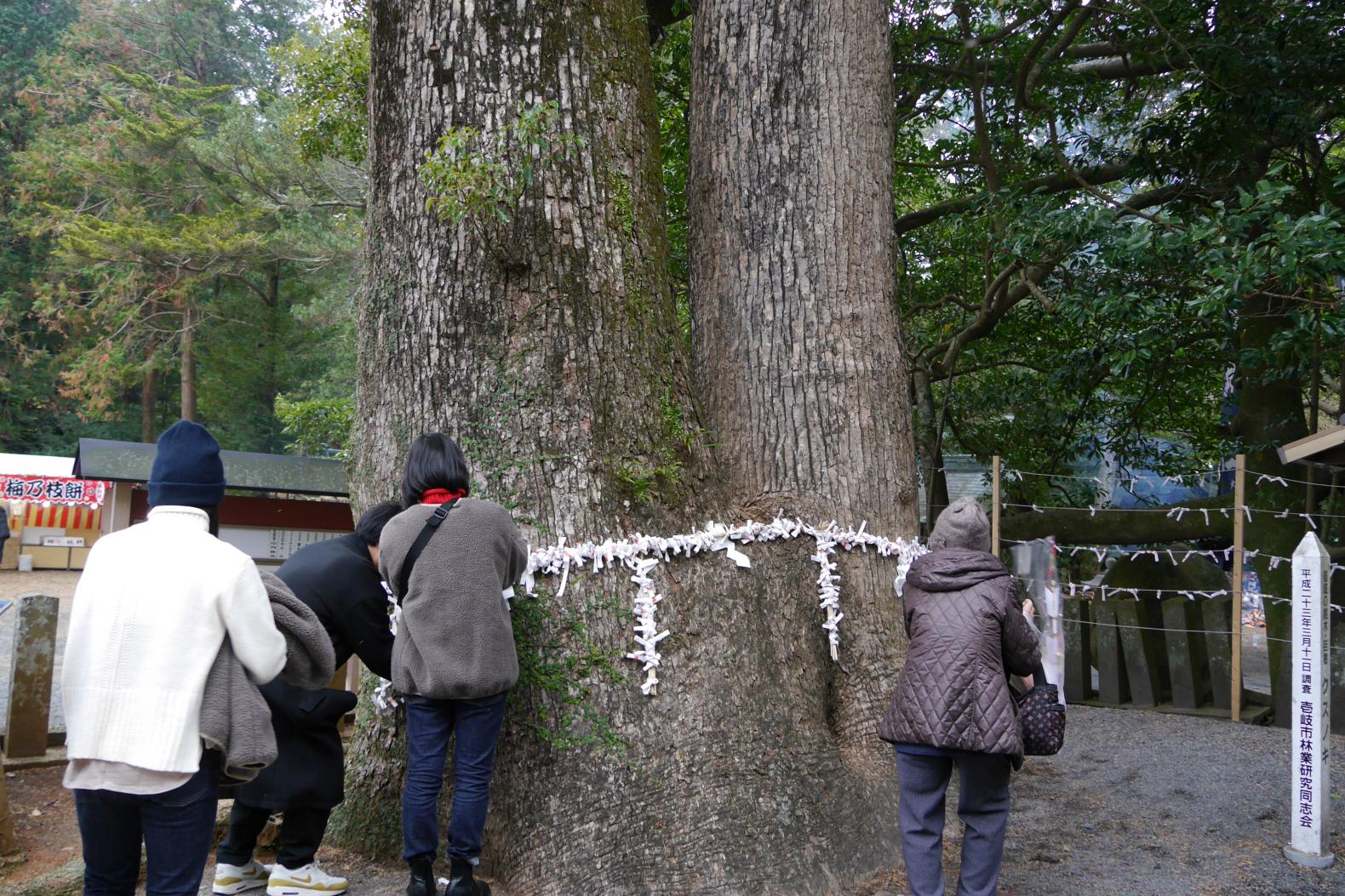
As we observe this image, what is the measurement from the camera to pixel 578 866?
133 inches

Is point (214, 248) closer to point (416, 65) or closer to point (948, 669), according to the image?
point (416, 65)

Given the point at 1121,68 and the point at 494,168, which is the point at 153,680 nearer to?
the point at 494,168

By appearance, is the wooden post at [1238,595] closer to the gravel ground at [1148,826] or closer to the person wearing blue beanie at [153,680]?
the gravel ground at [1148,826]

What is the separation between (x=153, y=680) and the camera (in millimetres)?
2445

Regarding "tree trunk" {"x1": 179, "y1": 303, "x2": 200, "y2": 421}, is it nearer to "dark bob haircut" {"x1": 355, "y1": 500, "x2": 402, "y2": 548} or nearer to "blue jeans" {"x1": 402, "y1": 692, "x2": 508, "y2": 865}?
"dark bob haircut" {"x1": 355, "y1": 500, "x2": 402, "y2": 548}

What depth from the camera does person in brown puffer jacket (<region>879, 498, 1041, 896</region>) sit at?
3162 mm

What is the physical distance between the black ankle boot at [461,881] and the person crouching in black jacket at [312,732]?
50 centimetres

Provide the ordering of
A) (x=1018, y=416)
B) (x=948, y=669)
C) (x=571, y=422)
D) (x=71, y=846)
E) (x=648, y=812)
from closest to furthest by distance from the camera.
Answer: (x=948, y=669)
(x=648, y=812)
(x=571, y=422)
(x=71, y=846)
(x=1018, y=416)

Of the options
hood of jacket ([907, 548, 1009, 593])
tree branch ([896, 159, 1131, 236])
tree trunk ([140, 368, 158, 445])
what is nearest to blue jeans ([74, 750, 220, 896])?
hood of jacket ([907, 548, 1009, 593])

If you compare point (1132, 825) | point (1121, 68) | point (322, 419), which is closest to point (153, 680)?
point (1132, 825)

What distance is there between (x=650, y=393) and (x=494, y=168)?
1045mm

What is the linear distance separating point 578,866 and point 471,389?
69.4 inches

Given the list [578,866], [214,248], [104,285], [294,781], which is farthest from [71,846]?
[104,285]

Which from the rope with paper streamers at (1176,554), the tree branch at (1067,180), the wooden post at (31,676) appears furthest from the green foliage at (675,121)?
the wooden post at (31,676)
